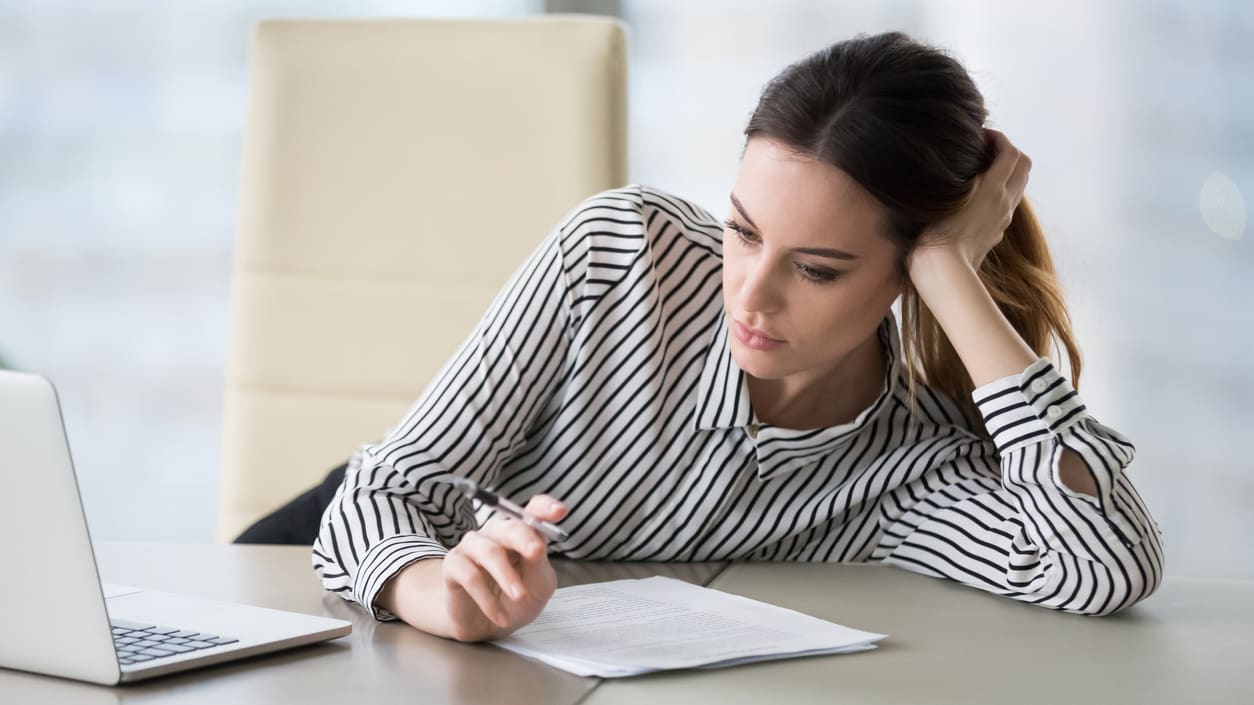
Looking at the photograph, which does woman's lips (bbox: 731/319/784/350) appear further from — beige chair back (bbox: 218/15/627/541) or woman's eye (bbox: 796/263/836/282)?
beige chair back (bbox: 218/15/627/541)

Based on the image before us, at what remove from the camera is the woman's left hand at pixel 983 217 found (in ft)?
3.95

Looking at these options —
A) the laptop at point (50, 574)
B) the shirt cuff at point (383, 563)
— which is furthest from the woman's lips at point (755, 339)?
the laptop at point (50, 574)

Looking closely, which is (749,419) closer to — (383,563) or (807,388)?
(807,388)

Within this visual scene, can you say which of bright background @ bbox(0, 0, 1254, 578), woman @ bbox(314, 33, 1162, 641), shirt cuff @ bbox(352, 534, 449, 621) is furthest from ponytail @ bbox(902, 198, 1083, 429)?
bright background @ bbox(0, 0, 1254, 578)

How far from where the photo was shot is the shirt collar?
1257 millimetres

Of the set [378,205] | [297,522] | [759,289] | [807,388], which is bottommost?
[297,522]

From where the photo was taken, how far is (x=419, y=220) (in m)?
1.85

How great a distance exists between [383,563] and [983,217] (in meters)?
0.66

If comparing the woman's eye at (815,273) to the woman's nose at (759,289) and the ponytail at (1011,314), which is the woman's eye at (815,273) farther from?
the ponytail at (1011,314)

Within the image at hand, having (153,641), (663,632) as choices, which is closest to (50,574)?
(153,641)

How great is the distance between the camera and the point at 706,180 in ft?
8.40

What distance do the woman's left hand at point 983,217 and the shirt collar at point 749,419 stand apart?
0.18 meters

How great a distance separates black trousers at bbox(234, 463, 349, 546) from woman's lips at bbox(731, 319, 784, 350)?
0.68m

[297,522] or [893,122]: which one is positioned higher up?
[893,122]
